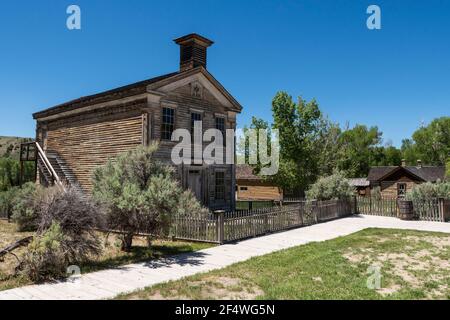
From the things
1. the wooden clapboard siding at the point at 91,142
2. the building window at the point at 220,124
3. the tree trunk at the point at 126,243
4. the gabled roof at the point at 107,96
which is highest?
the gabled roof at the point at 107,96

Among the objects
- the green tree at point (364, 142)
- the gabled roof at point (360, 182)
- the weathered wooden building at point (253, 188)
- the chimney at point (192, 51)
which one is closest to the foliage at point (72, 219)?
the chimney at point (192, 51)

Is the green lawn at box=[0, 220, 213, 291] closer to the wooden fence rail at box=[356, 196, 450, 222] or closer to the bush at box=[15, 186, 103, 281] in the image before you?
the bush at box=[15, 186, 103, 281]

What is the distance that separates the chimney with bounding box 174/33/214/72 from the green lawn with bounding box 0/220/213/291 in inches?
433

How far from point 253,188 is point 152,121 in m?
31.7

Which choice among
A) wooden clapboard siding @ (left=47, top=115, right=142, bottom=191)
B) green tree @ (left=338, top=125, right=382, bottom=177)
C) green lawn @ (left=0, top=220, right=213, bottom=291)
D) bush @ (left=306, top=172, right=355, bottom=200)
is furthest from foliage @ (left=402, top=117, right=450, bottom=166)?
green lawn @ (left=0, top=220, right=213, bottom=291)

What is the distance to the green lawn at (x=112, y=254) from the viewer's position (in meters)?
7.90

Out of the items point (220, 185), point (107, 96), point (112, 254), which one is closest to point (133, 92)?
point (107, 96)

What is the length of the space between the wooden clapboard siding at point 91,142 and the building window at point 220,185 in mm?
5874

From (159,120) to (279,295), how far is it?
12487 millimetres

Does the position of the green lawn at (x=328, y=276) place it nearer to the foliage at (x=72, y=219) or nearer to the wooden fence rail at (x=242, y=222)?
the wooden fence rail at (x=242, y=222)

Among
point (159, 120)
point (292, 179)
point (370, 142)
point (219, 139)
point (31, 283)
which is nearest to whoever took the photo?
point (31, 283)
